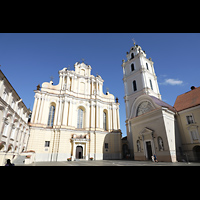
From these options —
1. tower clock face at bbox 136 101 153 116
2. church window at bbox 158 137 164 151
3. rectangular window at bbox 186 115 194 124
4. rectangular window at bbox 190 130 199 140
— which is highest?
tower clock face at bbox 136 101 153 116

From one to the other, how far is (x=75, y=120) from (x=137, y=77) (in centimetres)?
1776

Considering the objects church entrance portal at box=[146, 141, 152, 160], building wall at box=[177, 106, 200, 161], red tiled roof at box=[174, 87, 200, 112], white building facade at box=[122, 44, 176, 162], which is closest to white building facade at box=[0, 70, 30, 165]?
white building facade at box=[122, 44, 176, 162]

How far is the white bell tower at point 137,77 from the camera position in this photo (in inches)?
1145

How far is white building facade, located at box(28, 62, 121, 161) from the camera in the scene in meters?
24.0

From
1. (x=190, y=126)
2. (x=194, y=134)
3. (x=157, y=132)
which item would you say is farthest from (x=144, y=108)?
(x=194, y=134)

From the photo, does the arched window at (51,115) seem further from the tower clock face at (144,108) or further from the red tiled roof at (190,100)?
the red tiled roof at (190,100)

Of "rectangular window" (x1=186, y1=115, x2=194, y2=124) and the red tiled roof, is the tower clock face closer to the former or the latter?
the red tiled roof

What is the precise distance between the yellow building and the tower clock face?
175 inches

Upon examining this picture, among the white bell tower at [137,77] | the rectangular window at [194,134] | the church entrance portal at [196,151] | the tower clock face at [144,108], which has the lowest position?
the church entrance portal at [196,151]

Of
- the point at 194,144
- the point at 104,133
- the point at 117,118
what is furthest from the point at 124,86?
the point at 194,144

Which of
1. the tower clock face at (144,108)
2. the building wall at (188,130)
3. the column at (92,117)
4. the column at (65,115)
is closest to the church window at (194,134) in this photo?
the building wall at (188,130)

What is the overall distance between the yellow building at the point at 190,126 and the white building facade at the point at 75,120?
44.2 ft

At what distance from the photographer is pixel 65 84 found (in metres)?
30.1

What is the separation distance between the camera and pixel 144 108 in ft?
72.2
